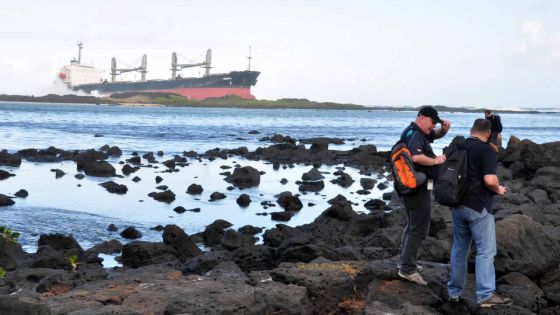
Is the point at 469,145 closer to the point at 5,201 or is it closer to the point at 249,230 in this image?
the point at 249,230

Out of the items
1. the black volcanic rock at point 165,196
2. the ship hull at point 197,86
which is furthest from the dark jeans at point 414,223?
the ship hull at point 197,86

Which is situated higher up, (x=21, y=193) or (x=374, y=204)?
(x=374, y=204)

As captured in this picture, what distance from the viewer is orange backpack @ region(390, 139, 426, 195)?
23.0 ft

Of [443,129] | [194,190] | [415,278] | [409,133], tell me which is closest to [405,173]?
Answer: [409,133]

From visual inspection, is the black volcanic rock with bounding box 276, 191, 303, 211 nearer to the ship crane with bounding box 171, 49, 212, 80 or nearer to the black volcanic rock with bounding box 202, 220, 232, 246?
the black volcanic rock with bounding box 202, 220, 232, 246

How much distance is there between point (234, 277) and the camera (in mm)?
7914

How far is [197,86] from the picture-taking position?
16462 centimetres

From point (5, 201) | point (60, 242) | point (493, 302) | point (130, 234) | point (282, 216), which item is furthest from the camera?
point (5, 201)

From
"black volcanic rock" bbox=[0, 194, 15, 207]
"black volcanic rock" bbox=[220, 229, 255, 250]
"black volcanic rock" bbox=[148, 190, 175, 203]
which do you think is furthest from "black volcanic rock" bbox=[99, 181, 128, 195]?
"black volcanic rock" bbox=[220, 229, 255, 250]

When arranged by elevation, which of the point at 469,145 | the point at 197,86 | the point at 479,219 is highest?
the point at 197,86

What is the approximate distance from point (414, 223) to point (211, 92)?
157 metres

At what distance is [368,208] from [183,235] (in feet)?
24.7

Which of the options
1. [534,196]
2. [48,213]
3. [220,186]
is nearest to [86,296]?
[48,213]

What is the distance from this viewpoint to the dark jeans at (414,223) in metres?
7.16
